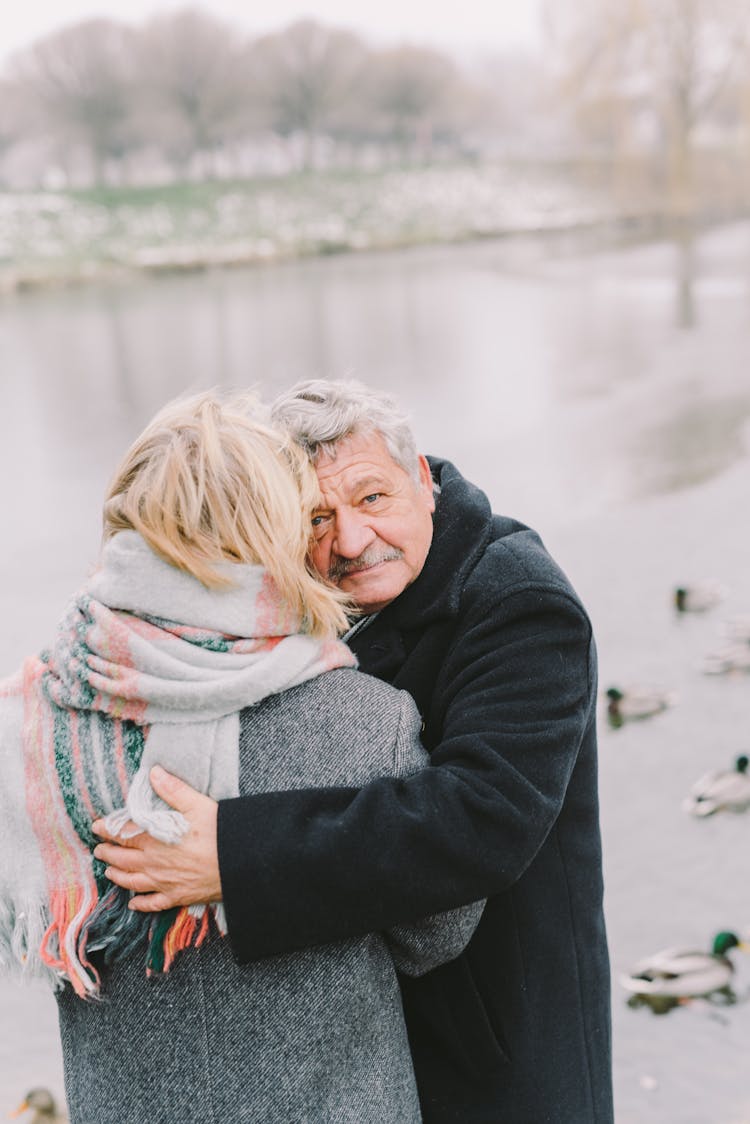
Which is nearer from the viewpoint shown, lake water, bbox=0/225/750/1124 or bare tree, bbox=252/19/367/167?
lake water, bbox=0/225/750/1124

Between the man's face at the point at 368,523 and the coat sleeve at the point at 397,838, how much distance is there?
11.1 inches

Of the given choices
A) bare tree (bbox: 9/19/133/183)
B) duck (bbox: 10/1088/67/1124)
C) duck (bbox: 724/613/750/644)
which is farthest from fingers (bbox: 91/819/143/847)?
bare tree (bbox: 9/19/133/183)

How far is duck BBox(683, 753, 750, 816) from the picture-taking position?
3.64m

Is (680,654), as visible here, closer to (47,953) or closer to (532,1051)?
(532,1051)

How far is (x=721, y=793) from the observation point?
3.67 meters

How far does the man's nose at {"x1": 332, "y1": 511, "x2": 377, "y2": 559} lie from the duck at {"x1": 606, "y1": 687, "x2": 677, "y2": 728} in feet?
9.66

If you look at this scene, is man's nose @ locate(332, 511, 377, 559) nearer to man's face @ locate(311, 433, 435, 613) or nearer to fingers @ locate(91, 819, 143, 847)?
man's face @ locate(311, 433, 435, 613)

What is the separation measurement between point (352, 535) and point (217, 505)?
0.34 m

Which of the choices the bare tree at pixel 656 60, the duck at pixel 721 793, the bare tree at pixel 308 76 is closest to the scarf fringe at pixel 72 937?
the duck at pixel 721 793

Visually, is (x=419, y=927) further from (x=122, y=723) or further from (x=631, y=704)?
(x=631, y=704)

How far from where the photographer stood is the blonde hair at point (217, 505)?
1131 mm

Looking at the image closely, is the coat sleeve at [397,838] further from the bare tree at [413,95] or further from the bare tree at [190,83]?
the bare tree at [413,95]

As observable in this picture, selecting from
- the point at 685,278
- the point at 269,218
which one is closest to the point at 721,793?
the point at 685,278

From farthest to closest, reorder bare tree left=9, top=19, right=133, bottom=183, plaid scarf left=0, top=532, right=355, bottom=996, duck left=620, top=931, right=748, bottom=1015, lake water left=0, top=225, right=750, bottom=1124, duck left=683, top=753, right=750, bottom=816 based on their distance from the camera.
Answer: bare tree left=9, top=19, right=133, bottom=183, duck left=683, top=753, right=750, bottom=816, lake water left=0, top=225, right=750, bottom=1124, duck left=620, top=931, right=748, bottom=1015, plaid scarf left=0, top=532, right=355, bottom=996
